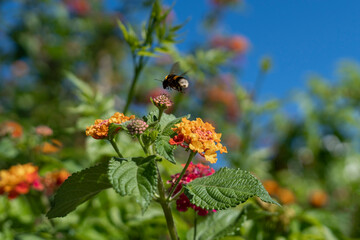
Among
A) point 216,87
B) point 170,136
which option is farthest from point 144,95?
point 170,136

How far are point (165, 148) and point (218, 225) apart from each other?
1.12 feet

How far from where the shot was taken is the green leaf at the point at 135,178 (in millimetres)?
526

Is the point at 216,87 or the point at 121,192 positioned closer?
the point at 121,192

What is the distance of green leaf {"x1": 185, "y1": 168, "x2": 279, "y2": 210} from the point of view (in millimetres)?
555

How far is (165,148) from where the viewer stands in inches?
23.7

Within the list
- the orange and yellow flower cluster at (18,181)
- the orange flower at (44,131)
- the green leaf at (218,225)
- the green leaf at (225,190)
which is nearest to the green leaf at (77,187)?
the green leaf at (225,190)

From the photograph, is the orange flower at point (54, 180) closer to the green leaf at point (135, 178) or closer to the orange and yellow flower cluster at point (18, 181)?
the orange and yellow flower cluster at point (18, 181)

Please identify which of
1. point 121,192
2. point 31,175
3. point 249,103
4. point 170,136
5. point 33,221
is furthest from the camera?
point 249,103

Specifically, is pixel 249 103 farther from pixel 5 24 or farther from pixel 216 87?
pixel 5 24

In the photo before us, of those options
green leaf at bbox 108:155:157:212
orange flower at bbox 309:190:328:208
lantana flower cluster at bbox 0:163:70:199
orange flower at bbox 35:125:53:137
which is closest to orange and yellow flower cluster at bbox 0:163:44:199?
lantana flower cluster at bbox 0:163:70:199

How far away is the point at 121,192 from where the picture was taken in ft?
1.70

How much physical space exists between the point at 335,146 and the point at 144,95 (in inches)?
76.3

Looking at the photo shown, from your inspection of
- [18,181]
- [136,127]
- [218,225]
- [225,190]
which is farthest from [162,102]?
[18,181]

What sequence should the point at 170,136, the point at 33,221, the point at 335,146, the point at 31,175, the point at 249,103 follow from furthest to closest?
the point at 335,146 → the point at 249,103 → the point at 33,221 → the point at 31,175 → the point at 170,136
